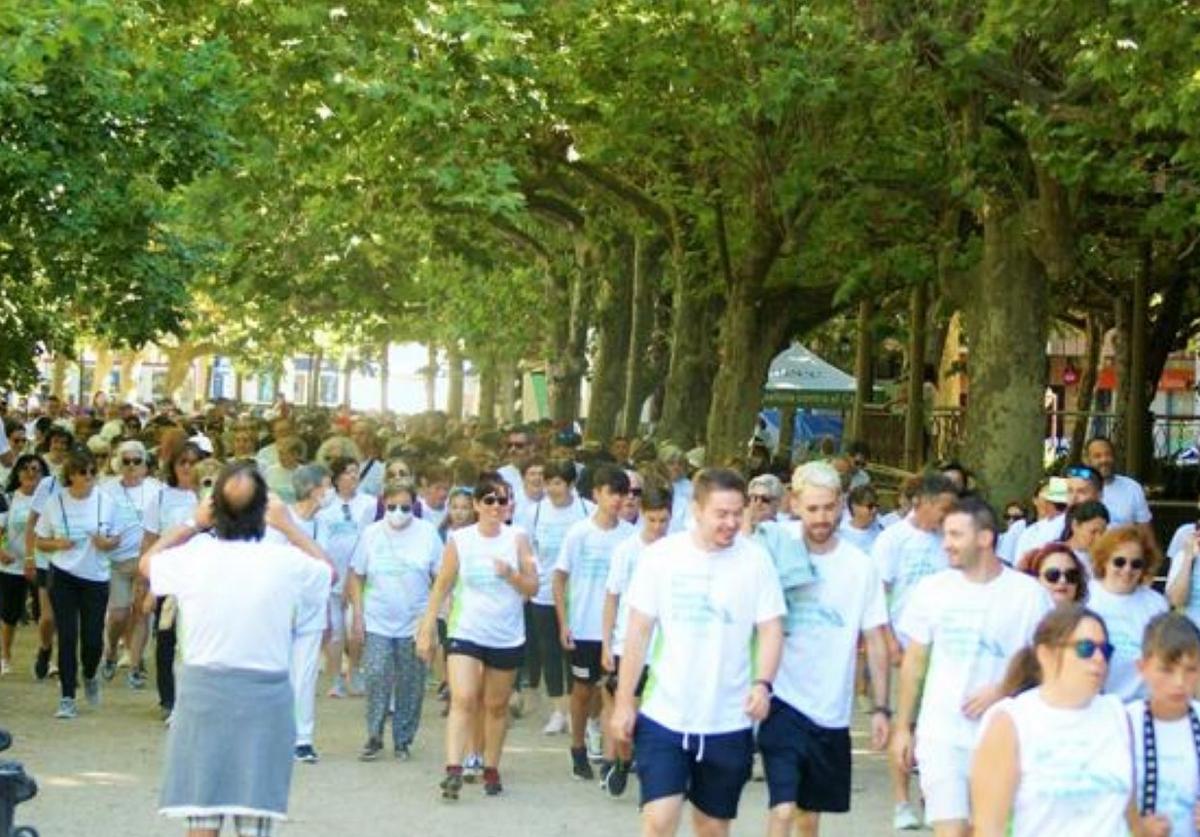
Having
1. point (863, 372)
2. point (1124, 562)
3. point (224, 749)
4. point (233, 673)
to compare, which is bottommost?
point (224, 749)

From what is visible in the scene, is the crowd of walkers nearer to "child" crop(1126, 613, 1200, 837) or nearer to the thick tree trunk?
"child" crop(1126, 613, 1200, 837)

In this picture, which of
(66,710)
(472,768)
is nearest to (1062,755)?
(472,768)

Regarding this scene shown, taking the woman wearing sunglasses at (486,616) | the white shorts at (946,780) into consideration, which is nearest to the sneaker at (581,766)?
the woman wearing sunglasses at (486,616)

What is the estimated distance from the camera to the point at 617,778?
1221 cm

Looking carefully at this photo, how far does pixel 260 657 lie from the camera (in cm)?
799

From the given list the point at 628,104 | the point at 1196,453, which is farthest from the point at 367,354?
the point at 628,104

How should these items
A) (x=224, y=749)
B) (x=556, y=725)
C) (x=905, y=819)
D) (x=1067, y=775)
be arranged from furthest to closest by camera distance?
(x=556, y=725) < (x=905, y=819) < (x=224, y=749) < (x=1067, y=775)

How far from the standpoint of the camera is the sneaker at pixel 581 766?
12977mm

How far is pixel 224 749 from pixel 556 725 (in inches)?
283

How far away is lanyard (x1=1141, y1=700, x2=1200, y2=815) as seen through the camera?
6469 mm

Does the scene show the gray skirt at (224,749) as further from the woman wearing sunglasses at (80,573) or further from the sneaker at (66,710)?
the woman wearing sunglasses at (80,573)

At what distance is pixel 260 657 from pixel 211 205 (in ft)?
71.1

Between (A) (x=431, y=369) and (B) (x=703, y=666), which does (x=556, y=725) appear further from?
(A) (x=431, y=369)

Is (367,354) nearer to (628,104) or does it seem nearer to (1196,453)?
(1196,453)
